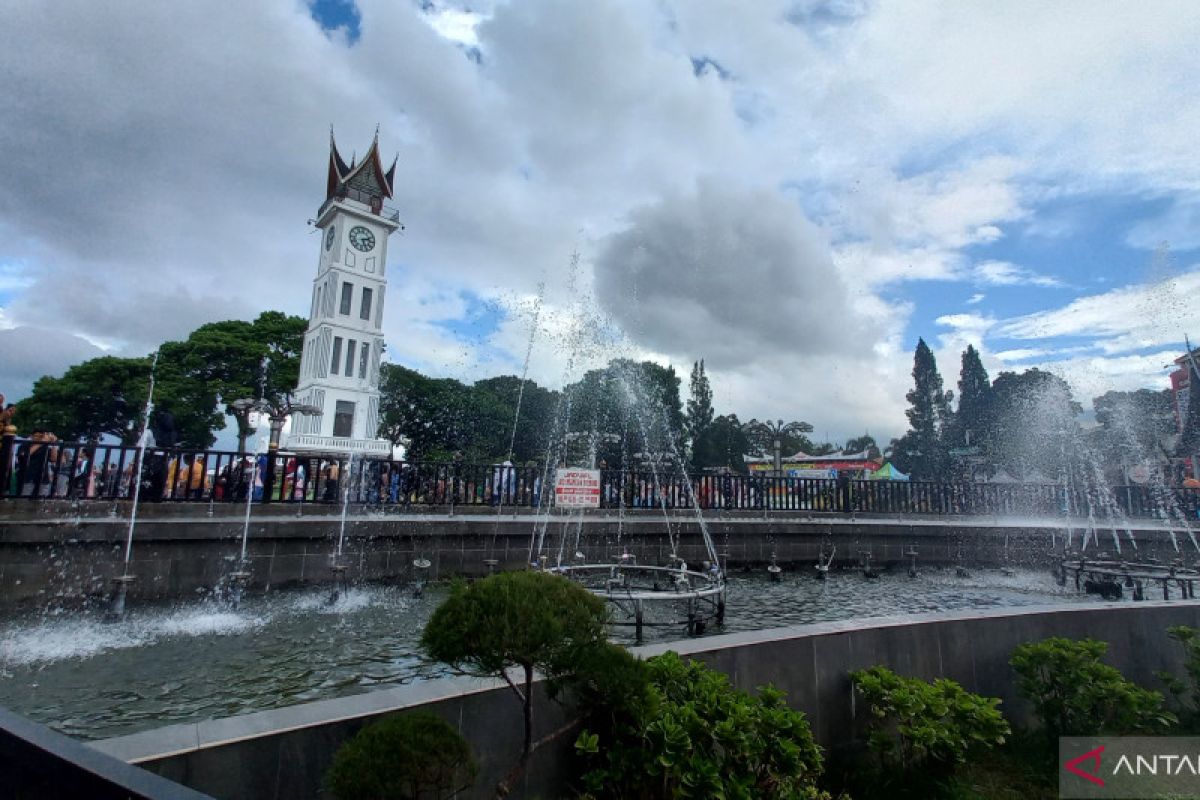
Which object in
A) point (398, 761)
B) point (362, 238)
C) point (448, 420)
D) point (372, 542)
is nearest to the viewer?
point (398, 761)

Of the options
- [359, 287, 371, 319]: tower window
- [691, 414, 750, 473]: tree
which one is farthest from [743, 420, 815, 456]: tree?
[359, 287, 371, 319]: tower window

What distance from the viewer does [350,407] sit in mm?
39156

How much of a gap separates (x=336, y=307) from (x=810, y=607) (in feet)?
124

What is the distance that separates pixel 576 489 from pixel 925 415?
5599cm

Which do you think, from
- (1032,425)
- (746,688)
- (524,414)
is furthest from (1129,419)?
(746,688)

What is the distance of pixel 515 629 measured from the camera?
2598mm

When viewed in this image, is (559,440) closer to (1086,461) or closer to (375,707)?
(1086,461)

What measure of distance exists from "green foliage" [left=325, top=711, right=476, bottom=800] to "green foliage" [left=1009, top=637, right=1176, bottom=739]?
4.53 meters

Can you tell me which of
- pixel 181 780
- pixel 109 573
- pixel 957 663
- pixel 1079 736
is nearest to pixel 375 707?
pixel 181 780

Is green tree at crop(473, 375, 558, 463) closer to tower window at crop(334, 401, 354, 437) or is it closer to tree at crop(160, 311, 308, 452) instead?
tower window at crop(334, 401, 354, 437)

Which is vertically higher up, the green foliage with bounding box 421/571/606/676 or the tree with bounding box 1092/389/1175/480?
Answer: the tree with bounding box 1092/389/1175/480

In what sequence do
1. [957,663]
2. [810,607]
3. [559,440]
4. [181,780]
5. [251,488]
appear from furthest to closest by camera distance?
1. [559,440]
2. [251,488]
3. [810,607]
4. [957,663]
5. [181,780]

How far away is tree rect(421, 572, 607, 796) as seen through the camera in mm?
2605

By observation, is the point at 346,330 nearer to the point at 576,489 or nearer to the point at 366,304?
the point at 366,304
